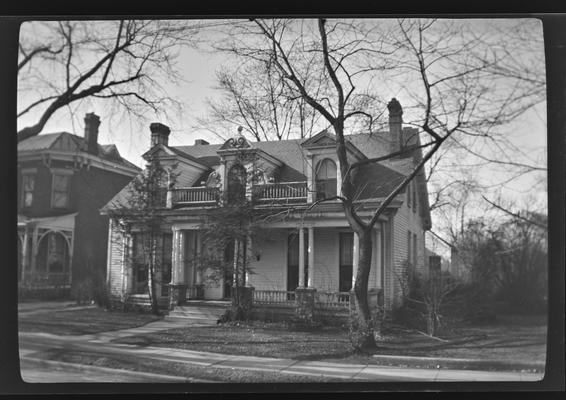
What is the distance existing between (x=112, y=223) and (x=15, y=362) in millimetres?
1677

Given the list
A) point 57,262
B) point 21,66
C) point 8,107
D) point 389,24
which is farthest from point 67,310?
point 389,24

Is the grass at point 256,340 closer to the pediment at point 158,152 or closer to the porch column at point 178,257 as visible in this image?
the porch column at point 178,257

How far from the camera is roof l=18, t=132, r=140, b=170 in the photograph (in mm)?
5023

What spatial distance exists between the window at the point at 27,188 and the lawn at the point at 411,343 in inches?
98.6

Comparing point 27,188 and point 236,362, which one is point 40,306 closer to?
Result: point 27,188

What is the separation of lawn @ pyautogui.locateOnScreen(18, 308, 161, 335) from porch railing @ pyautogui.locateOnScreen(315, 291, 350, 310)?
1.75 m

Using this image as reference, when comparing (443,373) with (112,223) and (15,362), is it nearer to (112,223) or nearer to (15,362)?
(112,223)

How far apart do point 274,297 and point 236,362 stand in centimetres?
76

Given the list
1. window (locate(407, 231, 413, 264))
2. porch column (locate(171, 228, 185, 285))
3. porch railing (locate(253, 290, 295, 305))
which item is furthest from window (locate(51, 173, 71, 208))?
window (locate(407, 231, 413, 264))

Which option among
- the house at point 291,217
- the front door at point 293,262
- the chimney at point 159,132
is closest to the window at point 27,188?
the house at point 291,217

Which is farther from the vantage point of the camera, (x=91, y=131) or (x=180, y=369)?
(x=91, y=131)

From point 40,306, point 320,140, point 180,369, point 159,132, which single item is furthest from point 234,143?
point 40,306

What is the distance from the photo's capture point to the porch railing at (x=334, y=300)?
4875mm

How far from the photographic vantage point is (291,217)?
5023 millimetres
